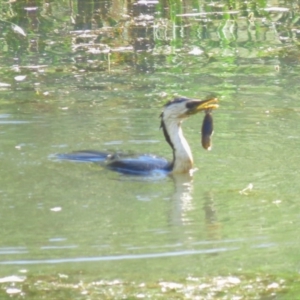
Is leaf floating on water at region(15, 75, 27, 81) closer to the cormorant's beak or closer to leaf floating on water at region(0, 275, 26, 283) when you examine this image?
the cormorant's beak

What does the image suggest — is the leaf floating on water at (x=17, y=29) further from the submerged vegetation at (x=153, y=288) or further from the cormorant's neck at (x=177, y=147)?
the submerged vegetation at (x=153, y=288)

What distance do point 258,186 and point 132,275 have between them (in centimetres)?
228

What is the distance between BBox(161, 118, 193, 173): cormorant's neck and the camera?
9312 mm

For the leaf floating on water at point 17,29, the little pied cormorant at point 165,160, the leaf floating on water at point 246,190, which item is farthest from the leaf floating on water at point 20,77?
the leaf floating on water at point 246,190

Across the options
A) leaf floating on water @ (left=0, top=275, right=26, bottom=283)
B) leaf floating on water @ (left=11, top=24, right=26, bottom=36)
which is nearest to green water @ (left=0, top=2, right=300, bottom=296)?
leaf floating on water @ (left=0, top=275, right=26, bottom=283)

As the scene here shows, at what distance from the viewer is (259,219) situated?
7.67 meters

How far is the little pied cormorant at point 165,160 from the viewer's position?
30.5 ft

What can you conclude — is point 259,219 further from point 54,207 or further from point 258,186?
point 54,207

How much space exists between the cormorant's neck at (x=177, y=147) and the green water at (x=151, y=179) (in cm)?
13

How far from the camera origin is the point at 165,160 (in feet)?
31.3

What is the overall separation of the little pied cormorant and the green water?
12cm

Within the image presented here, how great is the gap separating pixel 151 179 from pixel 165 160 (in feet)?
1.49

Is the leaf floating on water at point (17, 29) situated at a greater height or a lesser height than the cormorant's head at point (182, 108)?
greater

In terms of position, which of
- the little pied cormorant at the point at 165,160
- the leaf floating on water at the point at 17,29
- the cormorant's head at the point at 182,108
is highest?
the leaf floating on water at the point at 17,29
